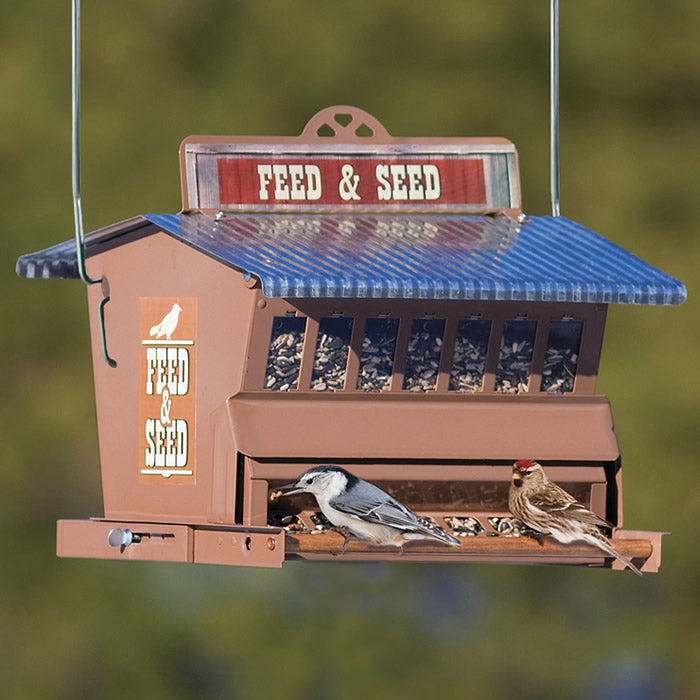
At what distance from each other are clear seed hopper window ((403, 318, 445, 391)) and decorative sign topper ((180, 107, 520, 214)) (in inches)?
25.3

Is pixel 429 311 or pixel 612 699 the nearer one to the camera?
pixel 429 311

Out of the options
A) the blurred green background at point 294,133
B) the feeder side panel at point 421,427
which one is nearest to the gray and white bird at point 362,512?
the feeder side panel at point 421,427

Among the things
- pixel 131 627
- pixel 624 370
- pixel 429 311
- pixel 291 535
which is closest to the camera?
pixel 291 535

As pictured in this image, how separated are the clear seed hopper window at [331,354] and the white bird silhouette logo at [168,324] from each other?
0.58 m

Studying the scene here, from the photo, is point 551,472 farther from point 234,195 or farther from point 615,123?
point 615,123

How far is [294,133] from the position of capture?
58.3 ft

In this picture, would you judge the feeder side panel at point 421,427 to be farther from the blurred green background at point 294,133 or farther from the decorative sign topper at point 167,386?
the blurred green background at point 294,133

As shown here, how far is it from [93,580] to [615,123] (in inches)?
201

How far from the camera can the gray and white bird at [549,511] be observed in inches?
369

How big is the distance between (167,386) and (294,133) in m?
8.18

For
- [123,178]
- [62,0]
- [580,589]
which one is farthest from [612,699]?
[62,0]

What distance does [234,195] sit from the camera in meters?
9.87

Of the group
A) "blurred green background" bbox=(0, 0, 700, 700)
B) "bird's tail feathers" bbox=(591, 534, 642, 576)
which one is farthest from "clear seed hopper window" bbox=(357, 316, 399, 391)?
"blurred green background" bbox=(0, 0, 700, 700)

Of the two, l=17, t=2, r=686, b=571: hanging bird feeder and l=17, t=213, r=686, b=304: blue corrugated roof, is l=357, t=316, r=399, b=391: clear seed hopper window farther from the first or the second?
l=17, t=213, r=686, b=304: blue corrugated roof
